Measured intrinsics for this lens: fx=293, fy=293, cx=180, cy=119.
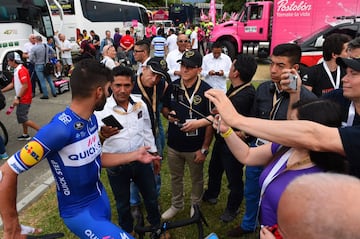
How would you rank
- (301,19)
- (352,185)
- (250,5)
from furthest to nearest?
1. (250,5)
2. (301,19)
3. (352,185)

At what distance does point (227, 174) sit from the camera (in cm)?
358

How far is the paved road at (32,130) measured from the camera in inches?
183

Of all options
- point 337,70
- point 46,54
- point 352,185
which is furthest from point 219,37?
point 352,185

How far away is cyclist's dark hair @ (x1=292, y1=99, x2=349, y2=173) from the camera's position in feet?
5.07

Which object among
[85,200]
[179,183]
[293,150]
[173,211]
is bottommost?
[173,211]

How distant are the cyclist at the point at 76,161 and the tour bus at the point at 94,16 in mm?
16194

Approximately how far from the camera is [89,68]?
7.09 ft

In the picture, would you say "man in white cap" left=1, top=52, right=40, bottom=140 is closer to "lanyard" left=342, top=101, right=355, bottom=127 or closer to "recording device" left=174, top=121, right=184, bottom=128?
"recording device" left=174, top=121, right=184, bottom=128

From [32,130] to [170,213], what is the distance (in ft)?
15.3

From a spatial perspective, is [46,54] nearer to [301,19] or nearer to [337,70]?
[337,70]

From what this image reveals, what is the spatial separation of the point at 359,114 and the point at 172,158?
210 cm

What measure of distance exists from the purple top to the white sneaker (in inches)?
81.2

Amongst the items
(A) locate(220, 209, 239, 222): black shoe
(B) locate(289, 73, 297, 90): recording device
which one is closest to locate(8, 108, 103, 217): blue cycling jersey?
(B) locate(289, 73, 297, 90): recording device

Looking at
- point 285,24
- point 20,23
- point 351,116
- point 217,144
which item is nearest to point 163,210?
point 217,144
